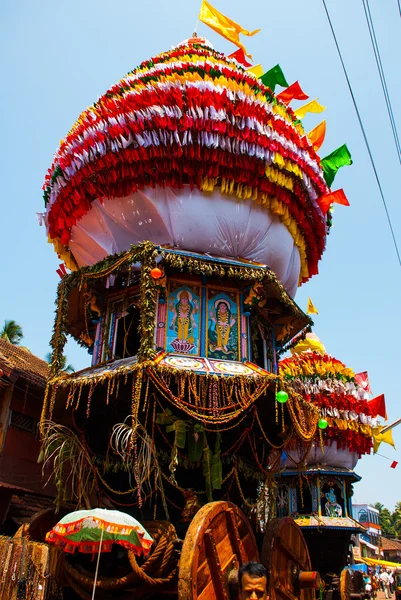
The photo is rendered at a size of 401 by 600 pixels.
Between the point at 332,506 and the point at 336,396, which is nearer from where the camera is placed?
the point at 336,396

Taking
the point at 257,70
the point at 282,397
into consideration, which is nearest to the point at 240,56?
the point at 257,70

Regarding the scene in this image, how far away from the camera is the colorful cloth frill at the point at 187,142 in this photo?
13.0 meters

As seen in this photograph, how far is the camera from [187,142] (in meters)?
12.9

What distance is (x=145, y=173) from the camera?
524 inches

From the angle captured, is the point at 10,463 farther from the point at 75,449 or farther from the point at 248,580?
the point at 248,580

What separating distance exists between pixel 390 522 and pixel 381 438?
73.8 meters

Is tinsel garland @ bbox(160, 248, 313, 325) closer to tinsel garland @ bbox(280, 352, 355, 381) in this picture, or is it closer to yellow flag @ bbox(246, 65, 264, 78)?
yellow flag @ bbox(246, 65, 264, 78)

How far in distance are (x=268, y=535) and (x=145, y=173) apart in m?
8.54

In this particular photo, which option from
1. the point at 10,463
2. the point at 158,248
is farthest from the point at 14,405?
the point at 158,248

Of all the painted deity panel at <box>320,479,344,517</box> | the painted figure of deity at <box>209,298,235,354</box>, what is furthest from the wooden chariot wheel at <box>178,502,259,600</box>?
the painted deity panel at <box>320,479,344,517</box>

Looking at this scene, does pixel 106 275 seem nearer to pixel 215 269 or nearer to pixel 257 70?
pixel 215 269

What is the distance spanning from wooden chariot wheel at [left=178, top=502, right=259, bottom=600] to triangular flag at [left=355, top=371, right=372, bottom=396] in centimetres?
1381

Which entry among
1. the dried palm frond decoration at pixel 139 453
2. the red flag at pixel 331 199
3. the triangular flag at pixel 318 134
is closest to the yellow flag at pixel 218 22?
the triangular flag at pixel 318 134

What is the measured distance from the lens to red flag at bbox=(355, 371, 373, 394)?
21391mm
